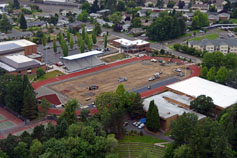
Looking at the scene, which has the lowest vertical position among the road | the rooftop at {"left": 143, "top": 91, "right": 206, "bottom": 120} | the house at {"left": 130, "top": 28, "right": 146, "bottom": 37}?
the rooftop at {"left": 143, "top": 91, "right": 206, "bottom": 120}

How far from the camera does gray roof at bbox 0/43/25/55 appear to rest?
173 feet

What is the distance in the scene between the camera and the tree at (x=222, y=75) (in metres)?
43.6

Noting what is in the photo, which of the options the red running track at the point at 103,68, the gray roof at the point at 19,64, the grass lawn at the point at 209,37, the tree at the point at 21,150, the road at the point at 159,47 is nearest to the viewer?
the tree at the point at 21,150

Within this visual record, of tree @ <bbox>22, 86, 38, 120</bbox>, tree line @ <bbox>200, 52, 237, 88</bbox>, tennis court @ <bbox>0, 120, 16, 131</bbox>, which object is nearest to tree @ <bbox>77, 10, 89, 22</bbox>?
tree line @ <bbox>200, 52, 237, 88</bbox>

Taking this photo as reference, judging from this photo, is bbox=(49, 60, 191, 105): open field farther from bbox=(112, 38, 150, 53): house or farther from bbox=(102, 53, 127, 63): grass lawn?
bbox=(112, 38, 150, 53): house

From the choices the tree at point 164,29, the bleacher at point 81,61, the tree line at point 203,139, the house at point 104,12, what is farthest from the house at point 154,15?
the tree line at point 203,139

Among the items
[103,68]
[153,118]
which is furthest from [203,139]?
[103,68]

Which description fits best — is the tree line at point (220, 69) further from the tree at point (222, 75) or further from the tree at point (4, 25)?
the tree at point (4, 25)

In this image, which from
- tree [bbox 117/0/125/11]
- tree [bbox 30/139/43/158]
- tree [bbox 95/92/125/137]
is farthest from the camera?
tree [bbox 117/0/125/11]

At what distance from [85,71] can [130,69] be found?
666cm

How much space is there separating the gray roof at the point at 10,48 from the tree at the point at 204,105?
3014 cm

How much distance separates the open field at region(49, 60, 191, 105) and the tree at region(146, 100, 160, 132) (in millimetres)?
9469

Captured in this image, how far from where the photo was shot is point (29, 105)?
3538 cm

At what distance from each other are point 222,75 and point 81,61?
21016mm
